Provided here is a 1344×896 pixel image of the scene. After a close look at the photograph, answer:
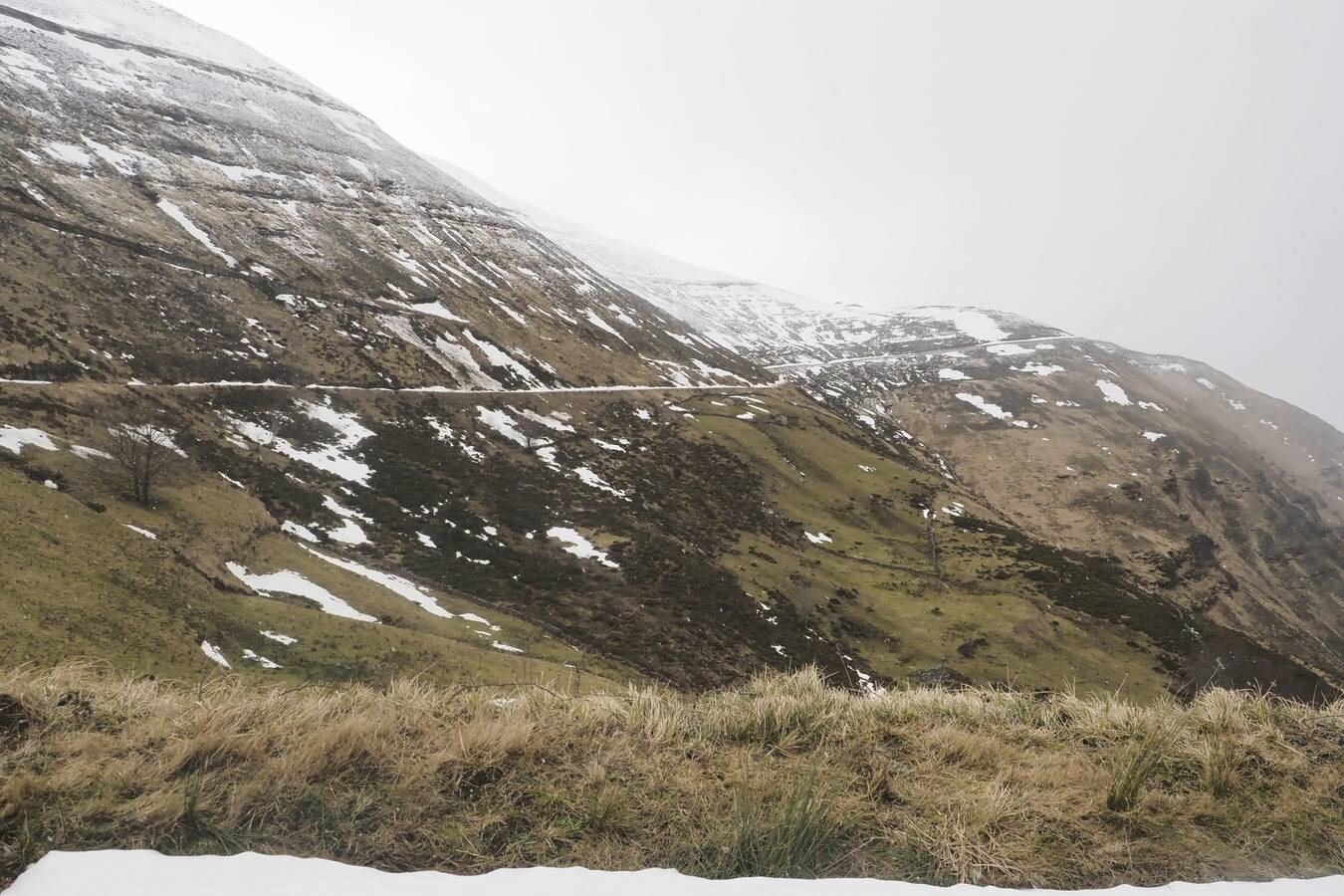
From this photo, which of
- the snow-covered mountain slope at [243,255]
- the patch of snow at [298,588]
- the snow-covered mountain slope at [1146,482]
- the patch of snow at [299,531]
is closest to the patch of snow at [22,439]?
the patch of snow at [299,531]

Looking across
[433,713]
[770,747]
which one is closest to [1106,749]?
[770,747]

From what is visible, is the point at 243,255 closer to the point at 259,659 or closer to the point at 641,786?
the point at 259,659

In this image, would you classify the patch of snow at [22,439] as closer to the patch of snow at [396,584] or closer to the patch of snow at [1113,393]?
the patch of snow at [396,584]

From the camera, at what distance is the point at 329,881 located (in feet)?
11.5

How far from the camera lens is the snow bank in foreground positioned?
322 cm

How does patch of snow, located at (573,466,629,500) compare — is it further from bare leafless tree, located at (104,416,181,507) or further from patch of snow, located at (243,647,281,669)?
patch of snow, located at (243,647,281,669)

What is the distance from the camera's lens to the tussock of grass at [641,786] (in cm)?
423

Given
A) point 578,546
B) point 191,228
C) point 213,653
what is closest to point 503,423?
point 578,546

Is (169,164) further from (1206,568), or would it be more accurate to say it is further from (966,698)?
(1206,568)

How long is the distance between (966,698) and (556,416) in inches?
3255

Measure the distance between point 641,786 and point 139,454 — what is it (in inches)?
1785

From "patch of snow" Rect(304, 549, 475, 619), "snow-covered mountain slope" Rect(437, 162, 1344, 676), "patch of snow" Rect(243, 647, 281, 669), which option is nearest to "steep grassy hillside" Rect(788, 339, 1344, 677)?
"snow-covered mountain slope" Rect(437, 162, 1344, 676)

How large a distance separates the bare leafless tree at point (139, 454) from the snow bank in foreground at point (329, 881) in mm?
39784

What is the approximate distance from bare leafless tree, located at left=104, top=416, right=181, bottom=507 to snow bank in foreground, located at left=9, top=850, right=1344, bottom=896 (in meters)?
39.8
